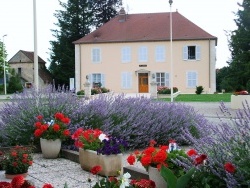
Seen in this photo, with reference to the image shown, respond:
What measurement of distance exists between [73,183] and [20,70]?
58.8 m

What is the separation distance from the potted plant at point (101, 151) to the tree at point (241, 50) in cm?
3505

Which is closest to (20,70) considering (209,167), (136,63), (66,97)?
(136,63)

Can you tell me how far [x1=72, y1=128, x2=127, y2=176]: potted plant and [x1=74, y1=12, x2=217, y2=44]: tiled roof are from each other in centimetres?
3650

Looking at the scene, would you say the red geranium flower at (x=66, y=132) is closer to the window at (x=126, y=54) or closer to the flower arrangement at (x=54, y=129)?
the flower arrangement at (x=54, y=129)

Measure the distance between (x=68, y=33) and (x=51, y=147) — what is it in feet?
157

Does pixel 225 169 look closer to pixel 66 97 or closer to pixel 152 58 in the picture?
pixel 66 97

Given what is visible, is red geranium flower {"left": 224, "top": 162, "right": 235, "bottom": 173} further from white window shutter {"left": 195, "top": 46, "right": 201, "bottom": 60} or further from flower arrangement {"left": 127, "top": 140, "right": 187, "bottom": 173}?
white window shutter {"left": 195, "top": 46, "right": 201, "bottom": 60}

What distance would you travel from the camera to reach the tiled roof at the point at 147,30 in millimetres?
43853

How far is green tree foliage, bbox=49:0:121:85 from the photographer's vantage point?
53844mm

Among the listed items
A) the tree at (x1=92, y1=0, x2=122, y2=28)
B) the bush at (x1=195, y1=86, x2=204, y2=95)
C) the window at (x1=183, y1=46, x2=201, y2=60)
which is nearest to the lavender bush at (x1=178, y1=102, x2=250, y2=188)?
the bush at (x1=195, y1=86, x2=204, y2=95)

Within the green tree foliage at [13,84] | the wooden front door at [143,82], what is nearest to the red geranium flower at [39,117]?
the wooden front door at [143,82]

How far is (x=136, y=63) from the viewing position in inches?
1773

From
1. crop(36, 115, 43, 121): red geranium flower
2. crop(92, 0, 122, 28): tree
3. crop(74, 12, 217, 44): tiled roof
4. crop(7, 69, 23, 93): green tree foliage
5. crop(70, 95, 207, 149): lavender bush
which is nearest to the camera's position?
crop(36, 115, 43, 121): red geranium flower

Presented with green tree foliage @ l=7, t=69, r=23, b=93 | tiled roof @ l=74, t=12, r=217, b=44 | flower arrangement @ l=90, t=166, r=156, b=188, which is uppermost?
tiled roof @ l=74, t=12, r=217, b=44
